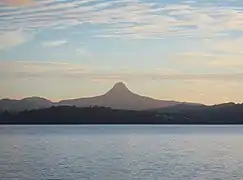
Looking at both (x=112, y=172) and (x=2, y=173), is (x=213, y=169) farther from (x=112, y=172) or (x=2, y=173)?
(x=2, y=173)

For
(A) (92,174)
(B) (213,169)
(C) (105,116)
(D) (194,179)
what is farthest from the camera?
(C) (105,116)

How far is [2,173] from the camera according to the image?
3167 centimetres

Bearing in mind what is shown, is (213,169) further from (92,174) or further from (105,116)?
(105,116)

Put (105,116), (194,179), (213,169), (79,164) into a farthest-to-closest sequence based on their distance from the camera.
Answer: (105,116) → (79,164) → (213,169) → (194,179)

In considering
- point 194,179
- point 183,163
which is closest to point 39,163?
point 183,163

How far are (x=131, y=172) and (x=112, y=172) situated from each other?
43.3 inches

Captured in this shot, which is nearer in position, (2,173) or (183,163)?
(2,173)

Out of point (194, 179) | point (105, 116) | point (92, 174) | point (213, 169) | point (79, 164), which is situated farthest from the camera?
point (105, 116)

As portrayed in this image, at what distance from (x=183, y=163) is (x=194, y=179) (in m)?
8.97

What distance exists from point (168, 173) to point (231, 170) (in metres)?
3.86

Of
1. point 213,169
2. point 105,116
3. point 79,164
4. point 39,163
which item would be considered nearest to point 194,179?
point 213,169

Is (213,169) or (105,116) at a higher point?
(105,116)

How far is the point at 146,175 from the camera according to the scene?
3034cm

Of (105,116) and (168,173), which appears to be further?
(105,116)
